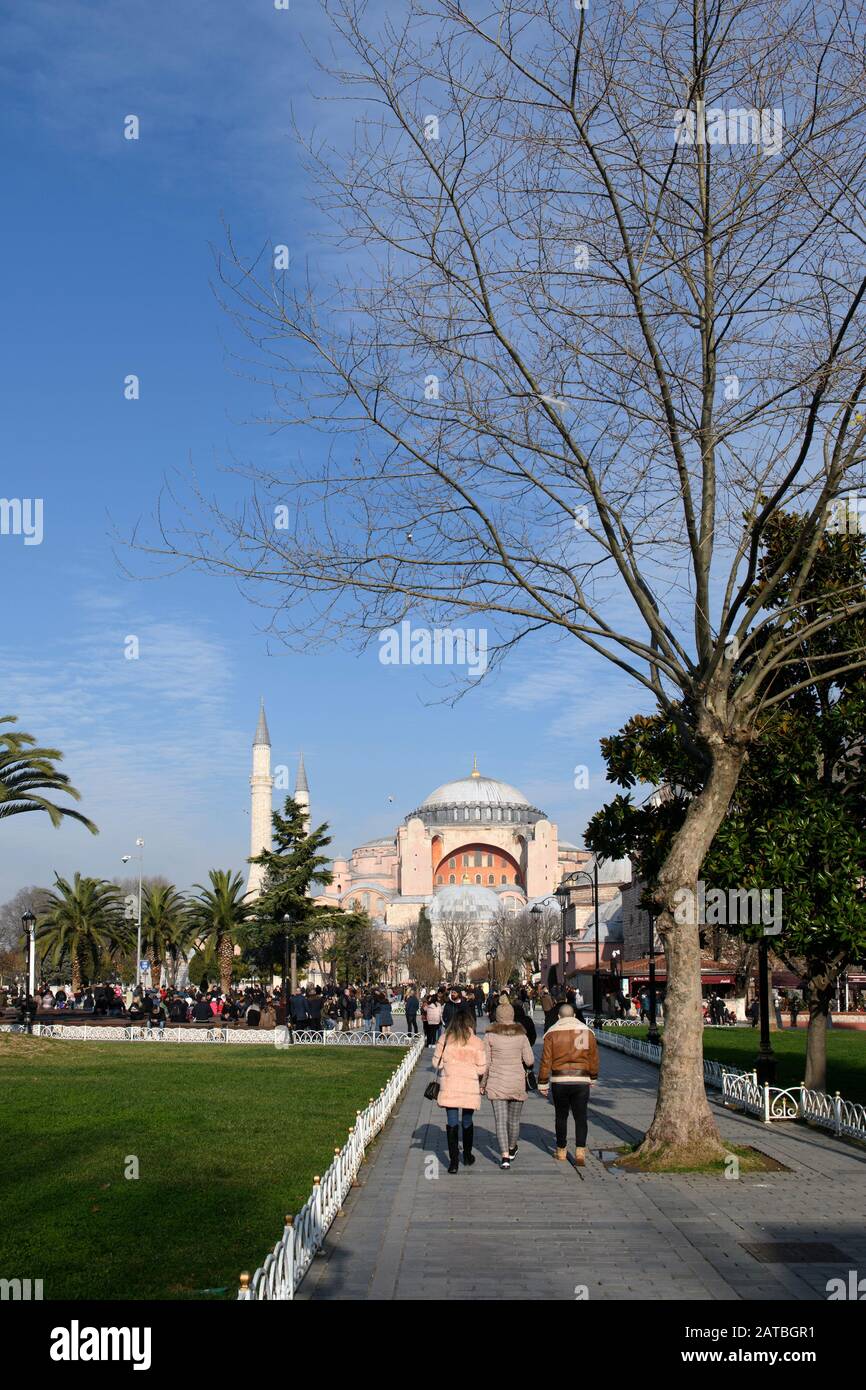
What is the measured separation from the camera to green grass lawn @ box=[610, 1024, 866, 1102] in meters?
20.6

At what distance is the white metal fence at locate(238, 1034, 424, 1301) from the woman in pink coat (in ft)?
2.65

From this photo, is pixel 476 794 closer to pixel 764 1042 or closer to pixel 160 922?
pixel 160 922

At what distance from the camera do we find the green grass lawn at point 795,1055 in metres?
20.6

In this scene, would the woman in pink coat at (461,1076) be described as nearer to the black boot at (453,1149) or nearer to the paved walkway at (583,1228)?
the black boot at (453,1149)

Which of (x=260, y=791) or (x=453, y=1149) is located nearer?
(x=453, y=1149)

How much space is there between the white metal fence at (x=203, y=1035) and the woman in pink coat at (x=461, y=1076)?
21111 mm

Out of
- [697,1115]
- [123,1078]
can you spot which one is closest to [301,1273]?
[697,1115]

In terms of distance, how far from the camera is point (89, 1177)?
10.5m

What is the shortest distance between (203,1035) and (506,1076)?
975 inches

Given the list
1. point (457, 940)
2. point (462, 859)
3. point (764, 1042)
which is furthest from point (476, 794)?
point (764, 1042)

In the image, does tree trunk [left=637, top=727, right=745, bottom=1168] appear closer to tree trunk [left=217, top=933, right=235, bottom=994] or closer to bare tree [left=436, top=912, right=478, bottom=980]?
tree trunk [left=217, top=933, right=235, bottom=994]

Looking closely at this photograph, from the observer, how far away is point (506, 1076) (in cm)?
1243

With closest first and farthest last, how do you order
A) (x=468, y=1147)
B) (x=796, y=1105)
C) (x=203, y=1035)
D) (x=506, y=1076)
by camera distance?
(x=468, y=1147) < (x=506, y=1076) < (x=796, y=1105) < (x=203, y=1035)
